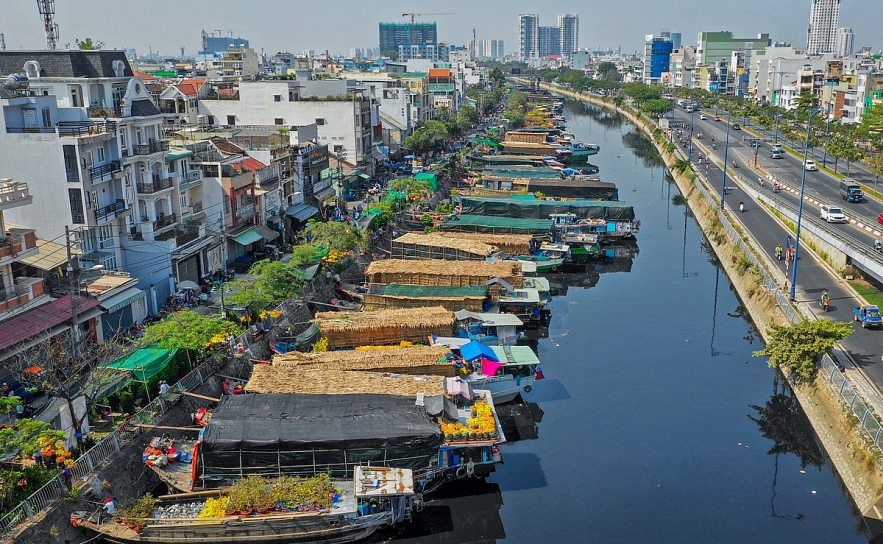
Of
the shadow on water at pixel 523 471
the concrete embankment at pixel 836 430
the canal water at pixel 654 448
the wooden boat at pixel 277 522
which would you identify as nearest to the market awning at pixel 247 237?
the canal water at pixel 654 448

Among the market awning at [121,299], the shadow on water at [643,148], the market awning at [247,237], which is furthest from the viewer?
the shadow on water at [643,148]

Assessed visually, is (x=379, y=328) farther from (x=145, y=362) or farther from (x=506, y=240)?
(x=506, y=240)

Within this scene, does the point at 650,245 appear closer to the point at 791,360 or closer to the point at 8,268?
the point at 791,360

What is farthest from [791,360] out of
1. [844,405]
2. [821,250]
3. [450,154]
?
[450,154]

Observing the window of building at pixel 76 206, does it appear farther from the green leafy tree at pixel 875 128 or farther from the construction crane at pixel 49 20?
the green leafy tree at pixel 875 128

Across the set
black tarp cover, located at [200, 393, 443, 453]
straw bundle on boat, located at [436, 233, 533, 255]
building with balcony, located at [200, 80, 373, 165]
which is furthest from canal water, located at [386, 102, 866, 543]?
building with balcony, located at [200, 80, 373, 165]

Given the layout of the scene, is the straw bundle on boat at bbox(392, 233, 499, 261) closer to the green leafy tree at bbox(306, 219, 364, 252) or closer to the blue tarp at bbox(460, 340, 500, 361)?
the green leafy tree at bbox(306, 219, 364, 252)
